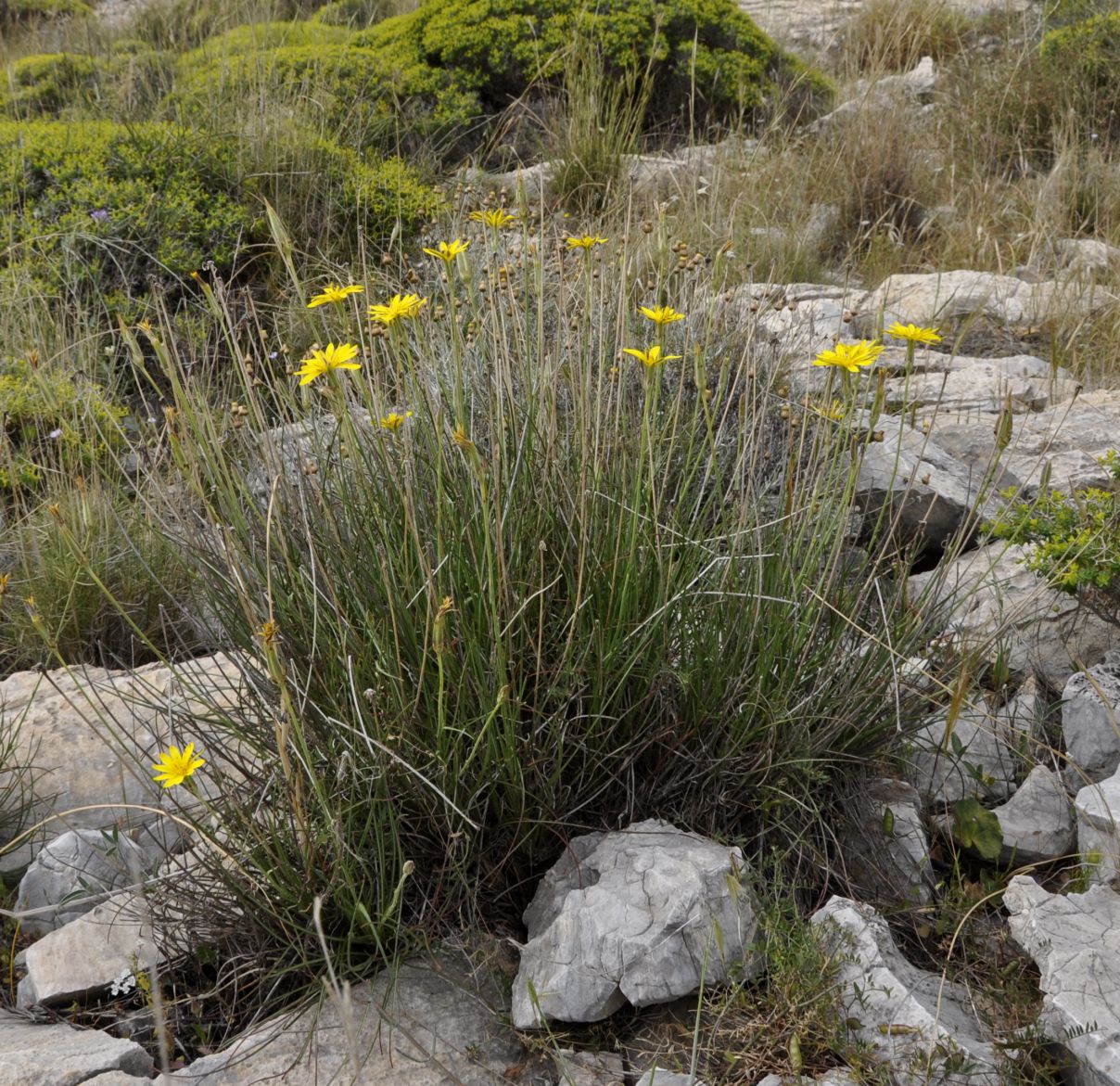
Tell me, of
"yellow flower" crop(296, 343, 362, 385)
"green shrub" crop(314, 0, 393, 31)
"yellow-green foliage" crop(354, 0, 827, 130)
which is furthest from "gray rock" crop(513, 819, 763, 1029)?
"green shrub" crop(314, 0, 393, 31)

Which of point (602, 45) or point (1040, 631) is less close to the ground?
point (602, 45)

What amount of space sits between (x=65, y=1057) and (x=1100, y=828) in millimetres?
1701

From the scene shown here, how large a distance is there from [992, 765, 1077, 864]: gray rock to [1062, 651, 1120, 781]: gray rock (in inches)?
3.0

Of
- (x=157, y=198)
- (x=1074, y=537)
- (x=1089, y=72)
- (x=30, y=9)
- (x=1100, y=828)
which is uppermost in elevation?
(x=30, y=9)

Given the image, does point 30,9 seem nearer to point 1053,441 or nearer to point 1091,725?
point 1053,441

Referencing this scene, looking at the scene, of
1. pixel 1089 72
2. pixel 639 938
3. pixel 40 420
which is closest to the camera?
pixel 639 938

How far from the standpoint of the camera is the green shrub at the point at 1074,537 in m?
2.27

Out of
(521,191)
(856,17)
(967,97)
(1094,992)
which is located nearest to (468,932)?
(1094,992)

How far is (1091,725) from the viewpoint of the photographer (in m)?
2.19

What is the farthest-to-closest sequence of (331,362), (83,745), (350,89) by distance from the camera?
1. (350,89)
2. (83,745)
3. (331,362)

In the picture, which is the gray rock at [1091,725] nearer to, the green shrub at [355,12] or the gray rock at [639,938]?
the gray rock at [639,938]

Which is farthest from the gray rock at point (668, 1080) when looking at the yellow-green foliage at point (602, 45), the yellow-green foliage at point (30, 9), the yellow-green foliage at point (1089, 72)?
the yellow-green foliage at point (30, 9)

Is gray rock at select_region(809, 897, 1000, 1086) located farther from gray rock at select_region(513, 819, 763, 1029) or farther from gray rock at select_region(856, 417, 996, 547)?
gray rock at select_region(856, 417, 996, 547)

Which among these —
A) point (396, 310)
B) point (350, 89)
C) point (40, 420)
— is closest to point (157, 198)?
point (40, 420)
